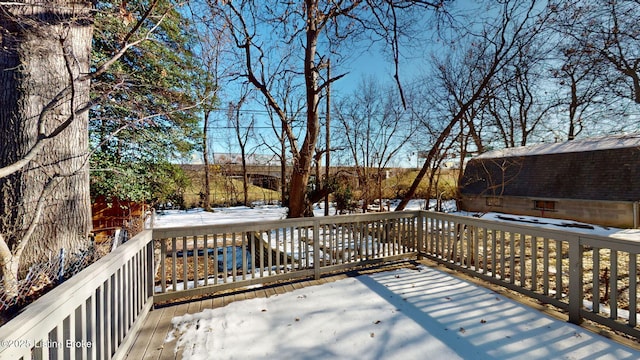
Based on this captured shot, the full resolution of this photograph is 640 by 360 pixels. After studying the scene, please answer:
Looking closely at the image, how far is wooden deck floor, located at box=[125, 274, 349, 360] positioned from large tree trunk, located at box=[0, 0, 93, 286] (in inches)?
55.0

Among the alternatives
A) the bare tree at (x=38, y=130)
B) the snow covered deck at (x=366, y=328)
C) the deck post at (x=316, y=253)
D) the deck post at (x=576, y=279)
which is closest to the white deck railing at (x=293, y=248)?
the deck post at (x=316, y=253)

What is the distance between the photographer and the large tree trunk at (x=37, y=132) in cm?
260

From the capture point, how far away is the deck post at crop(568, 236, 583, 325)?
92.7 inches

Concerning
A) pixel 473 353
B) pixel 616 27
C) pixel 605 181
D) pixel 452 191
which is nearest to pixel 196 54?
pixel 473 353

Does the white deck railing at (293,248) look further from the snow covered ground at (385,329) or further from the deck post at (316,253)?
the snow covered ground at (385,329)

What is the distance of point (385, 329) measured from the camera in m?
2.30

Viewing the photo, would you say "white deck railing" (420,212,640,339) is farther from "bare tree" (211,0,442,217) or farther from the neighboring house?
the neighboring house

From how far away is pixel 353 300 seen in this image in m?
2.86

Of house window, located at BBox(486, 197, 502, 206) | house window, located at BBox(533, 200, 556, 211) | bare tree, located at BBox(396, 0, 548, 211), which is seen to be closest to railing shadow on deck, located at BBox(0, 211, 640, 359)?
bare tree, located at BBox(396, 0, 548, 211)

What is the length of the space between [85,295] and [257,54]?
545 cm

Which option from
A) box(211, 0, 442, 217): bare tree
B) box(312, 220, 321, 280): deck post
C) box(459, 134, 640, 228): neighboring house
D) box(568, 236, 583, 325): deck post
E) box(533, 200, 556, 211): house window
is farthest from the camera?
box(533, 200, 556, 211): house window

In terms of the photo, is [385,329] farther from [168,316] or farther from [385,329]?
[168,316]

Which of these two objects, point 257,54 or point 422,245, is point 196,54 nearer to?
point 257,54

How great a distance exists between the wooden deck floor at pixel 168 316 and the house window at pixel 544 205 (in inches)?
543
